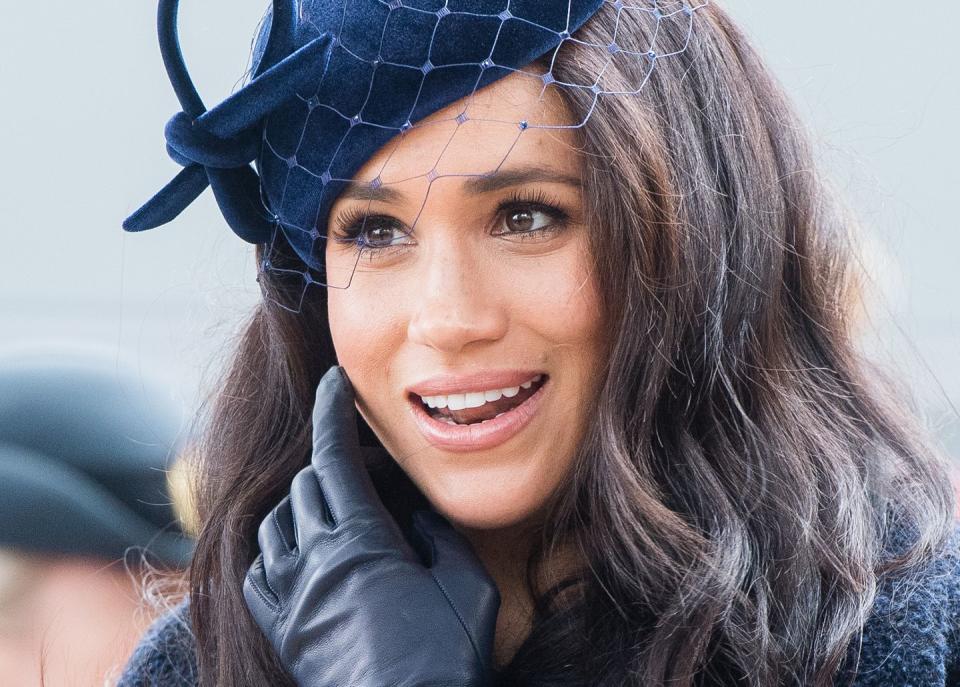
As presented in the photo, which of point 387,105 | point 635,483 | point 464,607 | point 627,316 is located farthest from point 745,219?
point 464,607

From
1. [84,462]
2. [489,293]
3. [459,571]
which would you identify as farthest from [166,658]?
[489,293]

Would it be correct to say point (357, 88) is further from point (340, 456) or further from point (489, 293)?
point (340, 456)

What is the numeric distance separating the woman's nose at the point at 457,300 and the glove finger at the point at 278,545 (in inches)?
13.2

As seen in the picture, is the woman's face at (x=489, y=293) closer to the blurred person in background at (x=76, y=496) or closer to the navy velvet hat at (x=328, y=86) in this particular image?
the navy velvet hat at (x=328, y=86)

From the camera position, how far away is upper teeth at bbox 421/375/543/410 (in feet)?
4.86

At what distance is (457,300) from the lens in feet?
4.65

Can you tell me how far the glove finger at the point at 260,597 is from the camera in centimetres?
151

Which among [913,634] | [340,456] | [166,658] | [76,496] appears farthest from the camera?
[76,496]

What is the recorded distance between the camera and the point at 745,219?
4.85 ft

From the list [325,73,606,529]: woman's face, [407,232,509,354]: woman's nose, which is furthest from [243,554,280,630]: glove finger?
[407,232,509,354]: woman's nose

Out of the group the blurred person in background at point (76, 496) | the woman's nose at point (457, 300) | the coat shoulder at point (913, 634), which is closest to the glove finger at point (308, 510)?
the woman's nose at point (457, 300)

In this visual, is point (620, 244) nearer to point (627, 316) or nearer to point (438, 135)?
point (627, 316)

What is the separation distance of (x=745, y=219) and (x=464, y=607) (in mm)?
592

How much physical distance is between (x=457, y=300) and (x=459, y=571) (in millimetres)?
341
